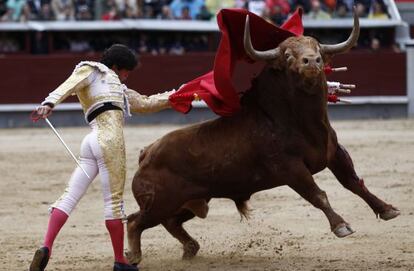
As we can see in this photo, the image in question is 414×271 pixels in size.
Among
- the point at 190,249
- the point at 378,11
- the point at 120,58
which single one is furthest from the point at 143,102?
the point at 378,11

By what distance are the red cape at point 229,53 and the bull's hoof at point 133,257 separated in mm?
A: 810

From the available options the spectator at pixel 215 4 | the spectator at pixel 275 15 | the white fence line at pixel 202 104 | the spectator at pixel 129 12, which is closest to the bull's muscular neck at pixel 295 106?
the white fence line at pixel 202 104

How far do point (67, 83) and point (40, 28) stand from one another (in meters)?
11.0

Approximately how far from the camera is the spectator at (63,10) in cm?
1622

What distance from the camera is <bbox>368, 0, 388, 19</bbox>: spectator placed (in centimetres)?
1697

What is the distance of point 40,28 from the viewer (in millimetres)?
15914

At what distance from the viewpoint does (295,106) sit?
5426 mm

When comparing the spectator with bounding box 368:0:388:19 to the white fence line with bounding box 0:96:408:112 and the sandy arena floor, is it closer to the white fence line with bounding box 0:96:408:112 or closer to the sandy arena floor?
the white fence line with bounding box 0:96:408:112

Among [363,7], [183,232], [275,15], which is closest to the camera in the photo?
[183,232]

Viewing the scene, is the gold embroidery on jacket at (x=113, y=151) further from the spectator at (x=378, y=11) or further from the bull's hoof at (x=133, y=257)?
the spectator at (x=378, y=11)

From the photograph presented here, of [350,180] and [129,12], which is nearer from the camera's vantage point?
[350,180]

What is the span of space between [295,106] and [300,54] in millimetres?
304

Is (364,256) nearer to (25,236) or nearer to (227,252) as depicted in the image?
(227,252)

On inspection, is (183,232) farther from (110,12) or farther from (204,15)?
(110,12)
